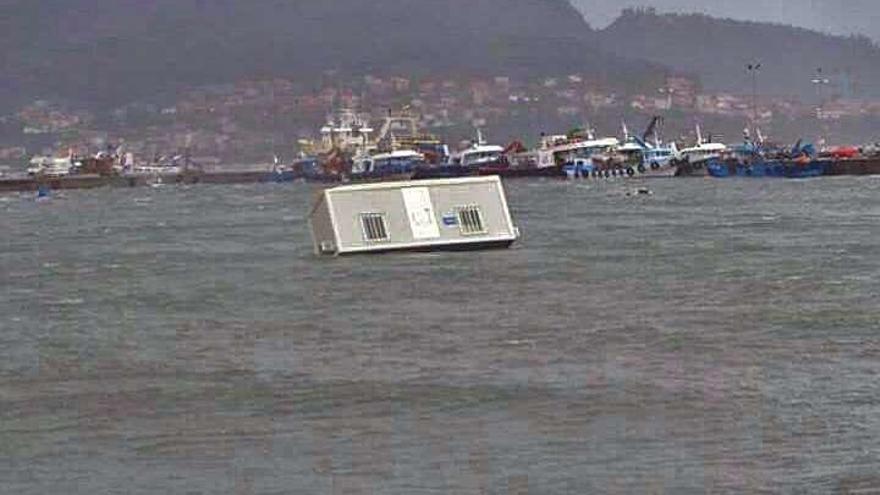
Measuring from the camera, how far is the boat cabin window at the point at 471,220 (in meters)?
39.5

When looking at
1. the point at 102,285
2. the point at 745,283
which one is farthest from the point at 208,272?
the point at 745,283

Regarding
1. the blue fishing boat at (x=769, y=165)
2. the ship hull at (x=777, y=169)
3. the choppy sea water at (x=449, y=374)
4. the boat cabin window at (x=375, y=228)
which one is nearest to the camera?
the choppy sea water at (x=449, y=374)

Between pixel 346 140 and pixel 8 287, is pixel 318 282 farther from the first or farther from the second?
pixel 346 140

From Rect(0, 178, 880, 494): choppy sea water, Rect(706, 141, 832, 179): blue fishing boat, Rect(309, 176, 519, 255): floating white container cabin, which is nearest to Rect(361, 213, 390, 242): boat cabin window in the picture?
Rect(309, 176, 519, 255): floating white container cabin

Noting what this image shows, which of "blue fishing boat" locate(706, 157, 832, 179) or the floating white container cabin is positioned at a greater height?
the floating white container cabin

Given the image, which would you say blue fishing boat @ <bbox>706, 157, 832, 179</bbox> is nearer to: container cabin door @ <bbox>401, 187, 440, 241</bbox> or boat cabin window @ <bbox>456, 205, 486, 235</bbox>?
boat cabin window @ <bbox>456, 205, 486, 235</bbox>

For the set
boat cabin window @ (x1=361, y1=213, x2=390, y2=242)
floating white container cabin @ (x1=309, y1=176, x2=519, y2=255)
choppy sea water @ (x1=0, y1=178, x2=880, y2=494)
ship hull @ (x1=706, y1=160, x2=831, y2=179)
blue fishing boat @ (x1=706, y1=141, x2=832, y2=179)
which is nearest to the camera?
choppy sea water @ (x1=0, y1=178, x2=880, y2=494)

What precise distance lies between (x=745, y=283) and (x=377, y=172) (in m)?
110

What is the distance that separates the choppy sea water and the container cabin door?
2.73 feet

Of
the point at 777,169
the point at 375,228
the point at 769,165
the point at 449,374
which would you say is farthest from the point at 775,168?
the point at 449,374

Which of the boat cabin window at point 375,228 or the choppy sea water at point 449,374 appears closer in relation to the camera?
the choppy sea water at point 449,374

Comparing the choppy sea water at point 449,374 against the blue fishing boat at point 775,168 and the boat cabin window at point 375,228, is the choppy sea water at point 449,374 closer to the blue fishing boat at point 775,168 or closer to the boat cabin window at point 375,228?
the boat cabin window at point 375,228

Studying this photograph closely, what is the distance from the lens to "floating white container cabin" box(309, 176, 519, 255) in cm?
3838

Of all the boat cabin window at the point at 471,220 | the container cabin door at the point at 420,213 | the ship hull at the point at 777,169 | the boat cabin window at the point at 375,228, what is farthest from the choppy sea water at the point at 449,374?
the ship hull at the point at 777,169
